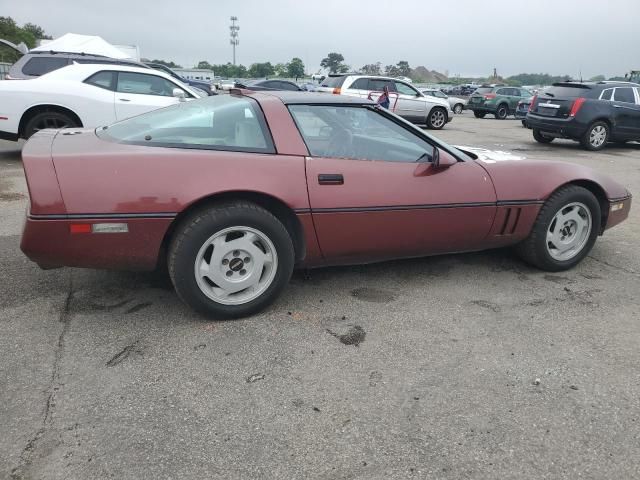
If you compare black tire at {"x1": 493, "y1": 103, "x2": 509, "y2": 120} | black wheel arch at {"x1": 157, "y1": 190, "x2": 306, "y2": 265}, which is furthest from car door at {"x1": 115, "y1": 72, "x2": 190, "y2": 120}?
black tire at {"x1": 493, "y1": 103, "x2": 509, "y2": 120}

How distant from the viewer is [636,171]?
8742 mm

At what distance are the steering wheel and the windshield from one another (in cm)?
40

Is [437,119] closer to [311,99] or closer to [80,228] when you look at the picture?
[311,99]

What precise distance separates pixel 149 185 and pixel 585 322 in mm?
2602

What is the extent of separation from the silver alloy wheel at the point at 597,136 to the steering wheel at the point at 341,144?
32.5 feet

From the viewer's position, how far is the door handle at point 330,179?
2944mm

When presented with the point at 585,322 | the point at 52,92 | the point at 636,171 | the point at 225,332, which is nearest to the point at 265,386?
the point at 225,332

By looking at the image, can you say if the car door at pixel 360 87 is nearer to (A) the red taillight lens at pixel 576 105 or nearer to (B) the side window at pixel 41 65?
(A) the red taillight lens at pixel 576 105

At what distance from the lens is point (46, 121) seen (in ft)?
22.6

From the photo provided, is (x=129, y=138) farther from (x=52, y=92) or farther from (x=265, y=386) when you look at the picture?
(x=52, y=92)

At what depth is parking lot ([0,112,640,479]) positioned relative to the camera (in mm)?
1895

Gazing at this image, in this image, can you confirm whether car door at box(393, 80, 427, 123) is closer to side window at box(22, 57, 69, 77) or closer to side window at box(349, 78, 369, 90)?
side window at box(349, 78, 369, 90)

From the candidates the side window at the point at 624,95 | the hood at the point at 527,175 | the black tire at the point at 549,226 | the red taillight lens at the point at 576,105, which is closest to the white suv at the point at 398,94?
the red taillight lens at the point at 576,105

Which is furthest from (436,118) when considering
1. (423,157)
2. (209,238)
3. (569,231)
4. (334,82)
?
(209,238)
